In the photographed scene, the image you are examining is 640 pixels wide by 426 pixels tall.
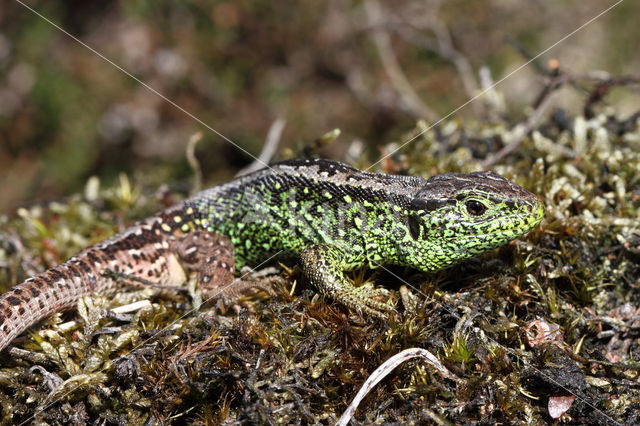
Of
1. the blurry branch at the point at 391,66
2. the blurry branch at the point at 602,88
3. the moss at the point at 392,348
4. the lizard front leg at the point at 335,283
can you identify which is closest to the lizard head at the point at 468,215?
the moss at the point at 392,348

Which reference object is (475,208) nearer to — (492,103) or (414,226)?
(414,226)

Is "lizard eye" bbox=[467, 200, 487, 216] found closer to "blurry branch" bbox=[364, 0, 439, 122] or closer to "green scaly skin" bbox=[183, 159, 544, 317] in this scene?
"green scaly skin" bbox=[183, 159, 544, 317]

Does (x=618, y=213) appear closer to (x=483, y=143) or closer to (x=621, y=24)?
(x=483, y=143)

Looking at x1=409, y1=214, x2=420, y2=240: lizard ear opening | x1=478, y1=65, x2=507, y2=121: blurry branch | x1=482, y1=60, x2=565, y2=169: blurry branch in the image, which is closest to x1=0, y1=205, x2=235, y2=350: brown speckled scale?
x1=409, y1=214, x2=420, y2=240: lizard ear opening

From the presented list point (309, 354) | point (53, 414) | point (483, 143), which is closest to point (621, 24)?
point (483, 143)

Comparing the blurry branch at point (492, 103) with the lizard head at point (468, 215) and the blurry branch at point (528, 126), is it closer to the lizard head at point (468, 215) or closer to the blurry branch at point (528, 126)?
the blurry branch at point (528, 126)
